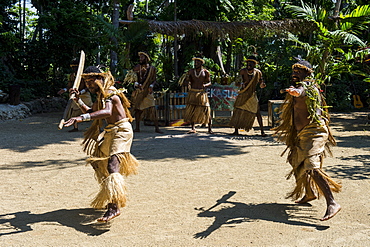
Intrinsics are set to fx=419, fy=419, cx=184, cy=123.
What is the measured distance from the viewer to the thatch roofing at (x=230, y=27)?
12.9 metres

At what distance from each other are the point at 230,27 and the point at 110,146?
32.7 ft

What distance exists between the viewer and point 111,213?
4016 millimetres

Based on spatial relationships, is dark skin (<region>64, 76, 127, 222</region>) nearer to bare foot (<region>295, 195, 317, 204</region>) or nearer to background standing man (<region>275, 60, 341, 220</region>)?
background standing man (<region>275, 60, 341, 220</region>)

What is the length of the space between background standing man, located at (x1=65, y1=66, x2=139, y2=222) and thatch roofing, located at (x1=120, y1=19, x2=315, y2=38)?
332 inches

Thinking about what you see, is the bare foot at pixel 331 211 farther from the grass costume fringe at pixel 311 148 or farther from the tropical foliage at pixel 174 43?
the tropical foliage at pixel 174 43

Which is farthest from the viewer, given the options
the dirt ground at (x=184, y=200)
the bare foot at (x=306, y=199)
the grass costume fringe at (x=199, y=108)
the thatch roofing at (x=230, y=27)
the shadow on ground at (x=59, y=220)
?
the thatch roofing at (x=230, y=27)

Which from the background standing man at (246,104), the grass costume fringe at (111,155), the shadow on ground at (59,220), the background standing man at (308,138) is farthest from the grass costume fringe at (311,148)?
the background standing man at (246,104)

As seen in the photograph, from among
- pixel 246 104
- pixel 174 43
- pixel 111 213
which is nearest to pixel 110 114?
pixel 111 213

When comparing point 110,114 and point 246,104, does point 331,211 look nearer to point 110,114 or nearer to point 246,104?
point 110,114

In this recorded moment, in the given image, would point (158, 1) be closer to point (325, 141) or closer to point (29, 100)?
point (29, 100)

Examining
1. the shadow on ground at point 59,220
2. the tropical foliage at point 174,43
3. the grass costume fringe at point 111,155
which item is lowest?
the shadow on ground at point 59,220

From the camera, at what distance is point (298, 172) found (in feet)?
14.5

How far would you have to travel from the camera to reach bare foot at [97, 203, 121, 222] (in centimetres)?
394

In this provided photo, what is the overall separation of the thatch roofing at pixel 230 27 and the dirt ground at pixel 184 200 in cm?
555
